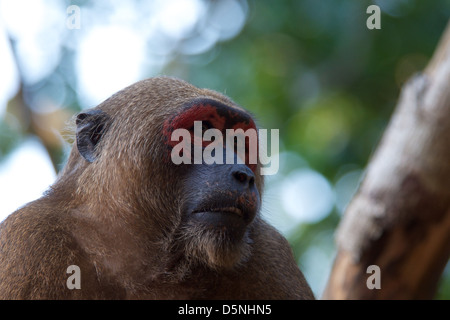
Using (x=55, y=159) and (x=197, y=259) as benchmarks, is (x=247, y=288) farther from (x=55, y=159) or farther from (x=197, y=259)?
(x=55, y=159)

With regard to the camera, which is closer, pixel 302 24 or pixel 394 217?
pixel 394 217

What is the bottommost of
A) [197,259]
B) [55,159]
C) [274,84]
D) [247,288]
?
[247,288]

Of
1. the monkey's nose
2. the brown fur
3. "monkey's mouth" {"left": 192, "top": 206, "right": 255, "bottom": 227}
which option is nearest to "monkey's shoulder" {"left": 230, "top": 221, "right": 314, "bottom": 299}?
the brown fur

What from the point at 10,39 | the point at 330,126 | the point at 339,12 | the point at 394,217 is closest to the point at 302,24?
the point at 339,12

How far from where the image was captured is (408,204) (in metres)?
6.16

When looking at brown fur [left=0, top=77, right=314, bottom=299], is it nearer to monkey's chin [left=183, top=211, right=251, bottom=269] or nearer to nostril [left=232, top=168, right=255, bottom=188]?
monkey's chin [left=183, top=211, right=251, bottom=269]

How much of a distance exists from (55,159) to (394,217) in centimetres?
549

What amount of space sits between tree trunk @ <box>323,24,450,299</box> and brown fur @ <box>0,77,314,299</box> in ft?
3.45

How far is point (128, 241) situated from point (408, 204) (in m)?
2.99

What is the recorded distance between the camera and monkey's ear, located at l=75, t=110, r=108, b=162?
5.85m

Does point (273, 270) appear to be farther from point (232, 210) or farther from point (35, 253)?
point (35, 253)

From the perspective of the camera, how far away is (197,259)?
525cm

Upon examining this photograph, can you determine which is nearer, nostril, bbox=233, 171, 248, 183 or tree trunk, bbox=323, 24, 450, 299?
nostril, bbox=233, 171, 248, 183

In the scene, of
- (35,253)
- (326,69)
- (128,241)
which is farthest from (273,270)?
(326,69)
